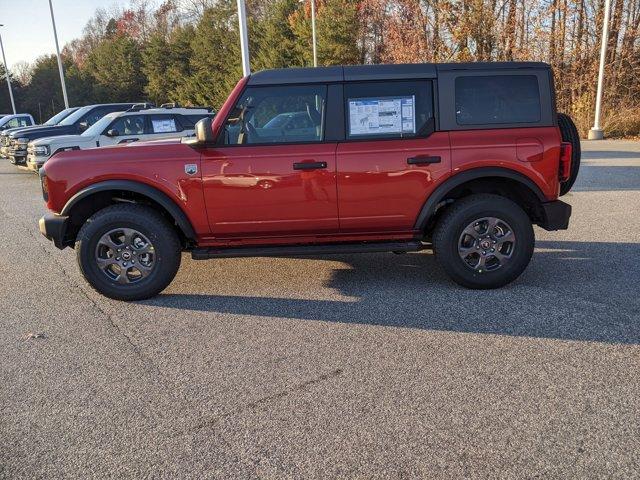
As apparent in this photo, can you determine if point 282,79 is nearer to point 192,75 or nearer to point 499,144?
point 499,144

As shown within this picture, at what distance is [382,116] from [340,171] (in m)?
0.61

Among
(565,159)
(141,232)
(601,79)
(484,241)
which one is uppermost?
(601,79)

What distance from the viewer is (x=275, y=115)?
15.0ft

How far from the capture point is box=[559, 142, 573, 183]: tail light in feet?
14.9

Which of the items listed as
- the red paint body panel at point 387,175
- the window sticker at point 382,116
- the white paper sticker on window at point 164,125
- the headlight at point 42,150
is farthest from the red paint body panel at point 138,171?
the headlight at point 42,150

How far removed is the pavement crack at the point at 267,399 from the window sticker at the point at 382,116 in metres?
2.17

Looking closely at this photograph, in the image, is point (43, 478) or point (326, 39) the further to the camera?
point (326, 39)

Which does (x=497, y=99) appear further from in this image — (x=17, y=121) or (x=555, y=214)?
(x=17, y=121)

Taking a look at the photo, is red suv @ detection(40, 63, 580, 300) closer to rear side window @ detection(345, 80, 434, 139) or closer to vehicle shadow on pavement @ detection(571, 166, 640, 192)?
rear side window @ detection(345, 80, 434, 139)

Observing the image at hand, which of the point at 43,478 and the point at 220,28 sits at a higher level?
the point at 220,28

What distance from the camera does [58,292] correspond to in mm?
5047

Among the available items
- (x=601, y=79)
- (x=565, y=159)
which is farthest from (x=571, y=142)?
(x=601, y=79)

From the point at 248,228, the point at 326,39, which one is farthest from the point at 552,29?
the point at 248,228

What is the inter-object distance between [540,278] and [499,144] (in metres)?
1.38
